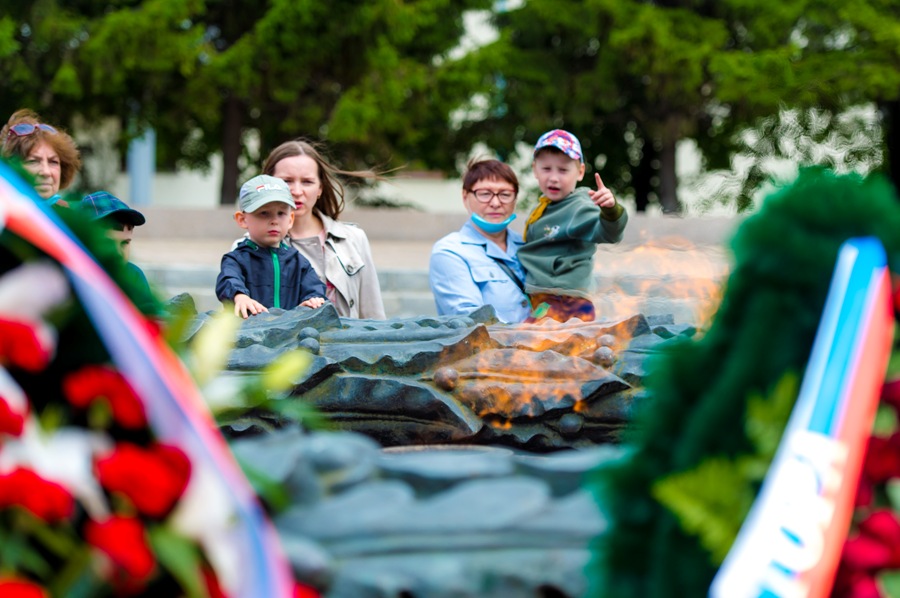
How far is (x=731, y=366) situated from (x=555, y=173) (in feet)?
9.65

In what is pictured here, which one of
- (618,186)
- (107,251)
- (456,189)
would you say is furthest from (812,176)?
(456,189)

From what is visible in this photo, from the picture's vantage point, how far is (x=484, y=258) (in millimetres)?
4062

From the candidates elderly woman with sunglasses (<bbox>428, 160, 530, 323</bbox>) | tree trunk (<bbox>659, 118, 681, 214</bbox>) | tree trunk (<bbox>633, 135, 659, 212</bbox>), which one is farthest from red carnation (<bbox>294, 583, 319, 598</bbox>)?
tree trunk (<bbox>633, 135, 659, 212</bbox>)

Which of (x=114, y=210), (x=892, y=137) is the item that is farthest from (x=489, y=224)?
(x=892, y=137)

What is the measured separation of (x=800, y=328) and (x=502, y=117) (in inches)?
542

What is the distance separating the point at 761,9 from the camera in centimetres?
1343

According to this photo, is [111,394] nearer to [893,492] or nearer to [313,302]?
[893,492]

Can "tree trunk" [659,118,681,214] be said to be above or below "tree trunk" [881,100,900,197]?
below

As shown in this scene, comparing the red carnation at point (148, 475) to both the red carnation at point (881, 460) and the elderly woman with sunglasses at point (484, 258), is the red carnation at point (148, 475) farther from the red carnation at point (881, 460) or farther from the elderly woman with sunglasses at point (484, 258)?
the elderly woman with sunglasses at point (484, 258)

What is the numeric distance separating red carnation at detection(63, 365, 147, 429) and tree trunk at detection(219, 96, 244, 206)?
13.4 metres

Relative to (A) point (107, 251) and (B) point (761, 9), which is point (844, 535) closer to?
(A) point (107, 251)

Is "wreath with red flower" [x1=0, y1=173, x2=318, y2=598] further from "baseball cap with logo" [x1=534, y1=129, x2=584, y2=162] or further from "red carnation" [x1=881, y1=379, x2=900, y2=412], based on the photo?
"baseball cap with logo" [x1=534, y1=129, x2=584, y2=162]

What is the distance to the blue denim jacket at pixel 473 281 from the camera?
401cm

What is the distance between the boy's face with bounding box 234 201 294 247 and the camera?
379cm
